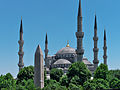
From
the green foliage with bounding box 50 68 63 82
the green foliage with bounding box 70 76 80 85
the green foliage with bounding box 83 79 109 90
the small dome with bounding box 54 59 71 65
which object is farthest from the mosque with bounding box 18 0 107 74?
the green foliage with bounding box 83 79 109 90

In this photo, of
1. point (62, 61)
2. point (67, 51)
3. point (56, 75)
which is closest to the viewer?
point (56, 75)

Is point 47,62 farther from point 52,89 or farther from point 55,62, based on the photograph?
point 52,89

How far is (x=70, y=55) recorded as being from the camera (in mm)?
69750

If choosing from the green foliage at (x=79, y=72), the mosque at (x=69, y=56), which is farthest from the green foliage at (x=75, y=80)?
the mosque at (x=69, y=56)

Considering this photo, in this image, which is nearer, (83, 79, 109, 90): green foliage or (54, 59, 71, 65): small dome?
(83, 79, 109, 90): green foliage

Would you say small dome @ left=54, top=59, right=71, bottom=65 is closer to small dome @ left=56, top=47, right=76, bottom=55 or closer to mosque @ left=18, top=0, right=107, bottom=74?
mosque @ left=18, top=0, right=107, bottom=74

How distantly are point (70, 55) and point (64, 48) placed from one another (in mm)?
3808

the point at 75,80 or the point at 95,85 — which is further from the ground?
the point at 75,80

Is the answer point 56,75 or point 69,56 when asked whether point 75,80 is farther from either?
point 69,56

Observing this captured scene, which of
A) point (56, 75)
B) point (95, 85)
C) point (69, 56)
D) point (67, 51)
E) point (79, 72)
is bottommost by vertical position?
point (95, 85)

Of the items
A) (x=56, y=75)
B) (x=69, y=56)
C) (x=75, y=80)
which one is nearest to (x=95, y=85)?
(x=75, y=80)

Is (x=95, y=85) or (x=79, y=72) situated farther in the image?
(x=79, y=72)

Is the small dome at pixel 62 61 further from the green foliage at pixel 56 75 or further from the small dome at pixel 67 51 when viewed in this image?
the green foliage at pixel 56 75

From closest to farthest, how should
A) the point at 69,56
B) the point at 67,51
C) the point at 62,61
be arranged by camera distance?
the point at 62,61 < the point at 69,56 < the point at 67,51
